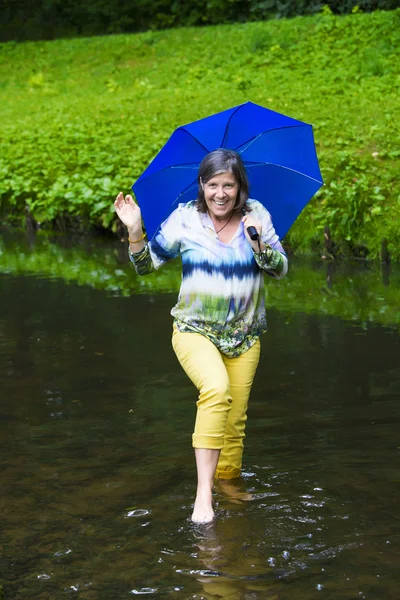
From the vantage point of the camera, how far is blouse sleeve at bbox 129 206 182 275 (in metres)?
4.36

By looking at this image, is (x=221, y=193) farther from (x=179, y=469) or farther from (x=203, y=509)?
(x=179, y=469)

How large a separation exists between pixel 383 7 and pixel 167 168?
21.1 metres

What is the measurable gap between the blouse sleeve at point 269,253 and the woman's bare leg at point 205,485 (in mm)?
802

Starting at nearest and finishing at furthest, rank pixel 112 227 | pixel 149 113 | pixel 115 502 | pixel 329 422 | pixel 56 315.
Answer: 1. pixel 115 502
2. pixel 329 422
3. pixel 56 315
4. pixel 112 227
5. pixel 149 113

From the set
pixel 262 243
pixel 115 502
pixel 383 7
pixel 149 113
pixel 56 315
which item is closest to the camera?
pixel 262 243

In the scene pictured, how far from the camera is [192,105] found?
17141 mm

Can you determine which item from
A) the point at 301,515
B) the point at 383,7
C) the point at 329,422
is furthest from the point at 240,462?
the point at 383,7

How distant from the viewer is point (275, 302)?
886 centimetres

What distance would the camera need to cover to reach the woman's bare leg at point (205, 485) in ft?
13.6

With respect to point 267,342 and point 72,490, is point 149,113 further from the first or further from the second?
point 72,490

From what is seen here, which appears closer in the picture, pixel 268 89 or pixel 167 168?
pixel 167 168

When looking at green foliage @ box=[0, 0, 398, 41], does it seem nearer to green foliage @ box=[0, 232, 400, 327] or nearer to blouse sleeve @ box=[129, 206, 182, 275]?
green foliage @ box=[0, 232, 400, 327]

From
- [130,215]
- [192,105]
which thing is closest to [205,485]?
[130,215]

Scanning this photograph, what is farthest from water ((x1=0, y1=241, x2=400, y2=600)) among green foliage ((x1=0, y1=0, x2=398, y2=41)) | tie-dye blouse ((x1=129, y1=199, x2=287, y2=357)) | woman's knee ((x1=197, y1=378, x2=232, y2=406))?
green foliage ((x1=0, y1=0, x2=398, y2=41))
